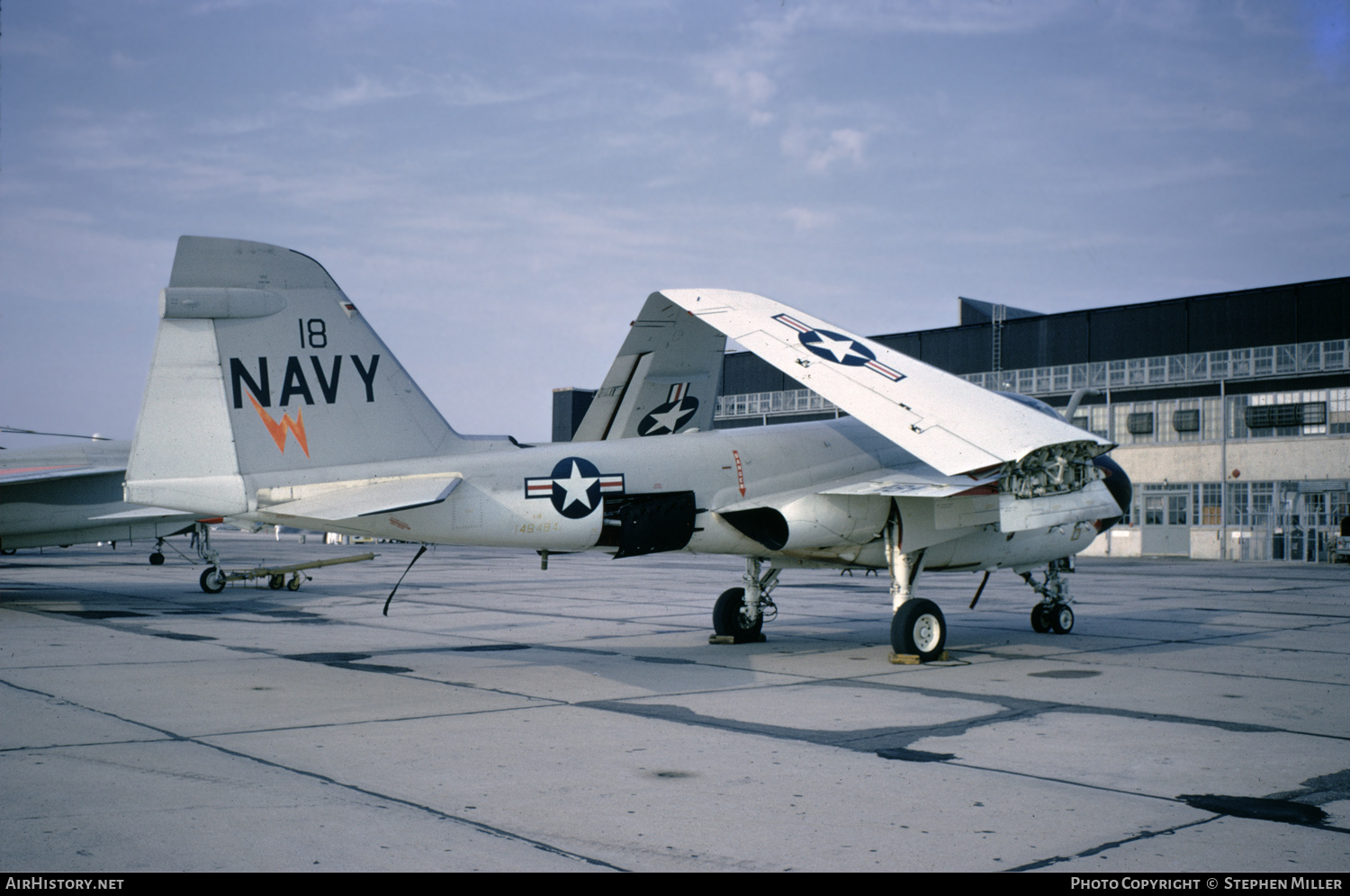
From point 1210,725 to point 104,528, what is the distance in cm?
2160

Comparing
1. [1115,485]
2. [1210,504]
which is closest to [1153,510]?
[1210,504]

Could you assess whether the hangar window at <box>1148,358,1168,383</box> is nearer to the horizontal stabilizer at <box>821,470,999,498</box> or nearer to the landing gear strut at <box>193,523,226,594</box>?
the horizontal stabilizer at <box>821,470,999,498</box>

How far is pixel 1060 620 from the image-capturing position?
15.9 meters

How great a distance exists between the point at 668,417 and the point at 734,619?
10.7 feet

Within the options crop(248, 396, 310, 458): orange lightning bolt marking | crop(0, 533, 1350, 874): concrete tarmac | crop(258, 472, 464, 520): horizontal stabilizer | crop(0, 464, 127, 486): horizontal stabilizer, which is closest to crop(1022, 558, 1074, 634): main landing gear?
crop(0, 533, 1350, 874): concrete tarmac

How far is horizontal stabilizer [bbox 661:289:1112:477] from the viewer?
9.33 m

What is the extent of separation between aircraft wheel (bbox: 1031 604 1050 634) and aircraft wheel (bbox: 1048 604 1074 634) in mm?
59

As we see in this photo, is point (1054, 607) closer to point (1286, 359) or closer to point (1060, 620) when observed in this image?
point (1060, 620)

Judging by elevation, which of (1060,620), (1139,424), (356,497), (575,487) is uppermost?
(1139,424)

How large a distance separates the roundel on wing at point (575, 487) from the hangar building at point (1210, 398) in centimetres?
4054

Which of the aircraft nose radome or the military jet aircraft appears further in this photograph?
the military jet aircraft

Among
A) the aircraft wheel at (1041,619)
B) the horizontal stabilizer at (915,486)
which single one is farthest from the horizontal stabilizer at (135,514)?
the aircraft wheel at (1041,619)

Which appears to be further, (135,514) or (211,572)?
(211,572)

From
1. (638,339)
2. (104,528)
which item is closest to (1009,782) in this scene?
(638,339)
